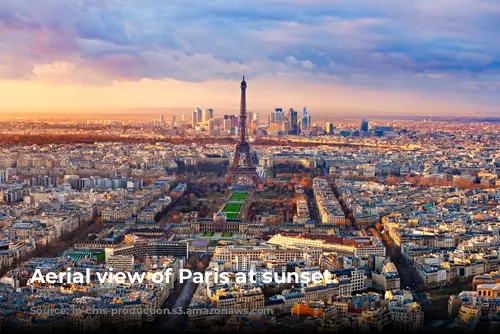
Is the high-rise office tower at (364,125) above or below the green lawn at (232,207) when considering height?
above

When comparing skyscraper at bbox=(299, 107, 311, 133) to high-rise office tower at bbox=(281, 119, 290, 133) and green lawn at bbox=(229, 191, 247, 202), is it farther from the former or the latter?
green lawn at bbox=(229, 191, 247, 202)

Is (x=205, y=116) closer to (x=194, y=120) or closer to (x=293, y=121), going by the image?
(x=194, y=120)

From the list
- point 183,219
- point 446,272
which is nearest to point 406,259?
→ point 446,272

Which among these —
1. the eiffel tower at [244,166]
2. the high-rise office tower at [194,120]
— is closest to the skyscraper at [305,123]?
the high-rise office tower at [194,120]

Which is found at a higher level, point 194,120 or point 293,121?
point 194,120

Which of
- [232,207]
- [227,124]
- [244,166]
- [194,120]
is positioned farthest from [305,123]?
[232,207]

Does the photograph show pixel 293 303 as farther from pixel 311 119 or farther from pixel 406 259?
pixel 311 119

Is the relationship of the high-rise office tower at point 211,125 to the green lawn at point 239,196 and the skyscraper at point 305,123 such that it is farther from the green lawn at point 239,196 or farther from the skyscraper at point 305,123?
the green lawn at point 239,196

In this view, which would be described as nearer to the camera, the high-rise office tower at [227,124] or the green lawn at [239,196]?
the green lawn at [239,196]
